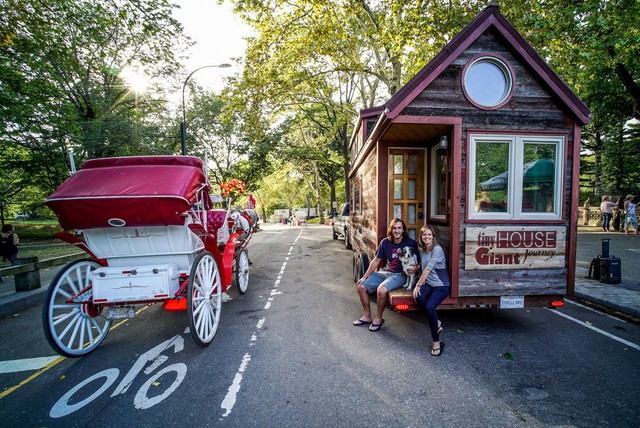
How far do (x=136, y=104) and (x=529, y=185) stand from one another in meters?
22.8

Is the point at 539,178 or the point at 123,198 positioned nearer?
the point at 123,198

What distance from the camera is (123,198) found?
3.30m

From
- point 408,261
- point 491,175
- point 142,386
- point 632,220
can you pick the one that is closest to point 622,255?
point 632,220

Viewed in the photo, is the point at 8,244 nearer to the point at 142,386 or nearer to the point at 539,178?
the point at 142,386

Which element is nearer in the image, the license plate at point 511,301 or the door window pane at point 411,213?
the license plate at point 511,301

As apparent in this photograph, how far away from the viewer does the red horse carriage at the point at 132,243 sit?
3.36m

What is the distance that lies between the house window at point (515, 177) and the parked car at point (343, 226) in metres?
8.52

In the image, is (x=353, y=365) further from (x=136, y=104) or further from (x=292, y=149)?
(x=292, y=149)

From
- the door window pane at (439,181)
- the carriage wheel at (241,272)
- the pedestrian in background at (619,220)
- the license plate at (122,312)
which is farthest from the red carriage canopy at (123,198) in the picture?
the pedestrian in background at (619,220)

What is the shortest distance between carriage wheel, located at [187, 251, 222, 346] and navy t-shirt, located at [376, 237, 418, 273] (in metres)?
2.64

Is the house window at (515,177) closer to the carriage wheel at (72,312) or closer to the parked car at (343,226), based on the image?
the carriage wheel at (72,312)

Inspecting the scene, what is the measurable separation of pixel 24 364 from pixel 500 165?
6884mm

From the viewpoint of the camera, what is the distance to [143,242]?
387 centimetres

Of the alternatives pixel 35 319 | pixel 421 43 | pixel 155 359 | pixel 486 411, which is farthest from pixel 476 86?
pixel 35 319
